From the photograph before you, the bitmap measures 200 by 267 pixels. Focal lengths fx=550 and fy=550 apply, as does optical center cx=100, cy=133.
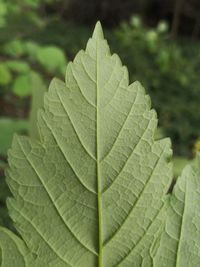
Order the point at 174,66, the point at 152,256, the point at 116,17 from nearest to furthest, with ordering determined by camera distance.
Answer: the point at 152,256 → the point at 174,66 → the point at 116,17

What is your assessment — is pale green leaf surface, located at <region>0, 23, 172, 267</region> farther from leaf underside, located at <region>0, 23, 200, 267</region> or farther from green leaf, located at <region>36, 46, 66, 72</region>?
green leaf, located at <region>36, 46, 66, 72</region>

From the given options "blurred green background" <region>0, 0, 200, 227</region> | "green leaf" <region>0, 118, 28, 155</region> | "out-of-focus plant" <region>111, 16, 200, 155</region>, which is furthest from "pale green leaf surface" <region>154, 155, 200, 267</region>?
"out-of-focus plant" <region>111, 16, 200, 155</region>

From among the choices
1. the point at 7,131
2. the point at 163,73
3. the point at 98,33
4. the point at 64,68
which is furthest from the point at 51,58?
the point at 163,73

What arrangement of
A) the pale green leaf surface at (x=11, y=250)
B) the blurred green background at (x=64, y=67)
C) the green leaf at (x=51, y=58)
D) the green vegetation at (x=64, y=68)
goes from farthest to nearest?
the green leaf at (x=51, y=58)
the green vegetation at (x=64, y=68)
the blurred green background at (x=64, y=67)
the pale green leaf surface at (x=11, y=250)

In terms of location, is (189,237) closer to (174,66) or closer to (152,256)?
(152,256)

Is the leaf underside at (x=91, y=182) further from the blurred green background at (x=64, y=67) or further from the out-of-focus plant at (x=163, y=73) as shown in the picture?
the out-of-focus plant at (x=163, y=73)

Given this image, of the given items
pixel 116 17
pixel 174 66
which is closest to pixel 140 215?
pixel 174 66

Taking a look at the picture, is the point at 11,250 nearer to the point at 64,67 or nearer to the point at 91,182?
the point at 91,182

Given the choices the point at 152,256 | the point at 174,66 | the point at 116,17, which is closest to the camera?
the point at 152,256

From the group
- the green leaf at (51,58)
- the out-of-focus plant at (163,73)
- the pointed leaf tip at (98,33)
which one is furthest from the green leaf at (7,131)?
the out-of-focus plant at (163,73)
